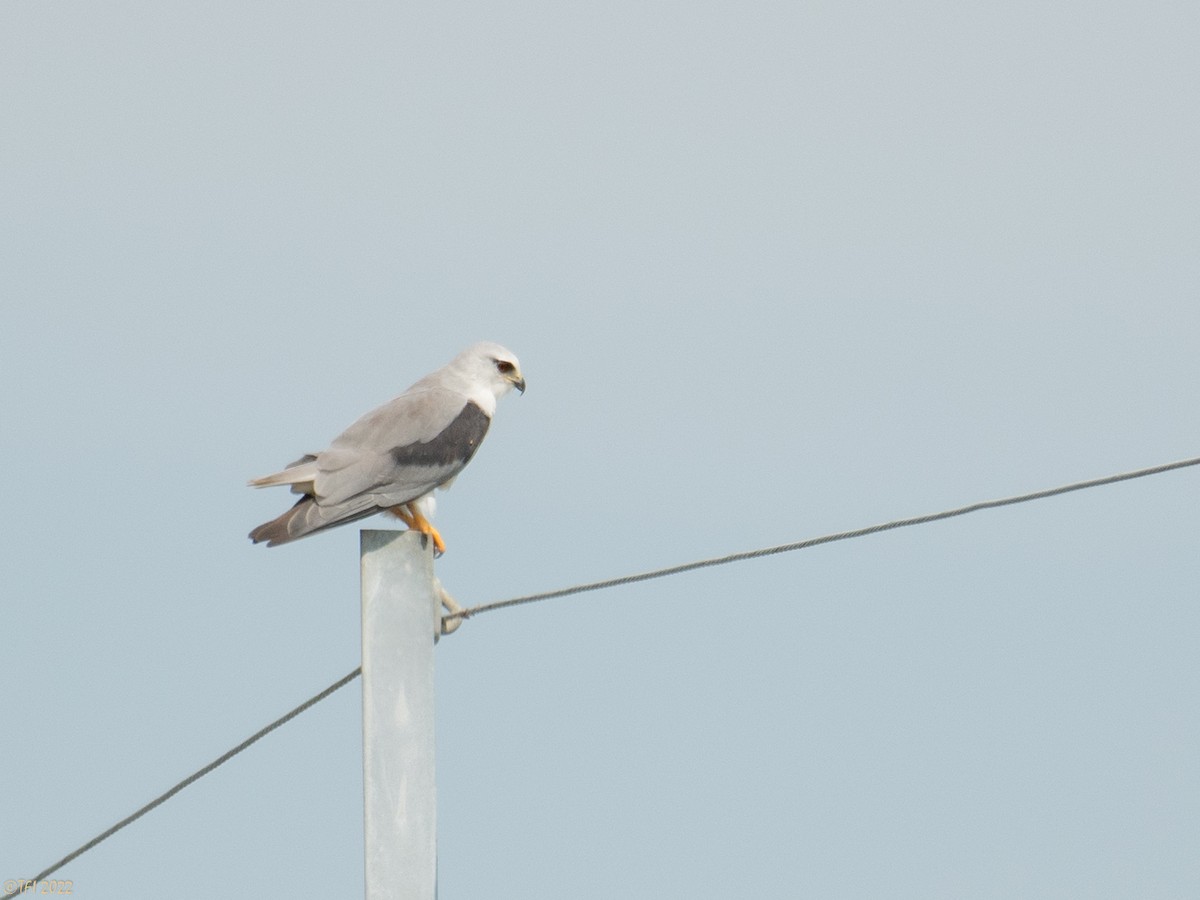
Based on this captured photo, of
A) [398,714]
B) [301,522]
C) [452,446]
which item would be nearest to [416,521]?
[452,446]

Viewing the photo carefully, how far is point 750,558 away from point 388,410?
10.5 ft

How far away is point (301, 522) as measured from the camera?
669 cm

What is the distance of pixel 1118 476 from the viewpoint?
17.4 ft

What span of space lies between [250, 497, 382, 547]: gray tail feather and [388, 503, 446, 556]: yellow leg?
0.65m

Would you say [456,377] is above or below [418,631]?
above

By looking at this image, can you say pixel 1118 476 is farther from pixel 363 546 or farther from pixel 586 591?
pixel 363 546

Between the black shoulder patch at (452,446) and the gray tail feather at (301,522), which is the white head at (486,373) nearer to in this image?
the black shoulder patch at (452,446)

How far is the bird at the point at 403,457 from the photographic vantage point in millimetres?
6906

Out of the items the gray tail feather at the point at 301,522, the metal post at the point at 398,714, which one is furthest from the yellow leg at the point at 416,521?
the metal post at the point at 398,714

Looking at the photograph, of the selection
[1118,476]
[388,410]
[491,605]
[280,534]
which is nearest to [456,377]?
[388,410]

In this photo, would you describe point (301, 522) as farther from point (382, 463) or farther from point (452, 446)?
point (452, 446)

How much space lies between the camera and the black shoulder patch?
7.68m

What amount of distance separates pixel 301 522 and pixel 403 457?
1016 mm

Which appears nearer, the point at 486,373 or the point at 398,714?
the point at 398,714
